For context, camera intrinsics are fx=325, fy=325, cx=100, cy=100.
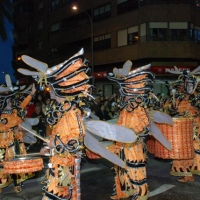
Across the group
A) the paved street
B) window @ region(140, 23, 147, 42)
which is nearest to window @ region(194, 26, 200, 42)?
window @ region(140, 23, 147, 42)

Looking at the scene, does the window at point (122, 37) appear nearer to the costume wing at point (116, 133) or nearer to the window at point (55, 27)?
the window at point (55, 27)

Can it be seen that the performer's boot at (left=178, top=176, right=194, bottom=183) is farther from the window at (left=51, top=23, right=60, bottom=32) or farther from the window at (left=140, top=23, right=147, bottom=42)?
the window at (left=51, top=23, right=60, bottom=32)

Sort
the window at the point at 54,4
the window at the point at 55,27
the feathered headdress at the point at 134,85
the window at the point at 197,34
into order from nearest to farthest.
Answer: the feathered headdress at the point at 134,85, the window at the point at 197,34, the window at the point at 55,27, the window at the point at 54,4

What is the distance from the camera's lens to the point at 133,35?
→ 26344 mm

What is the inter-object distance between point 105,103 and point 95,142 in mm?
8626

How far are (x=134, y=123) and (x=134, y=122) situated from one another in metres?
0.01

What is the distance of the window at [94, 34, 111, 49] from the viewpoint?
29.2 metres

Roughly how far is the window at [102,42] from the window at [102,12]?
6.11ft

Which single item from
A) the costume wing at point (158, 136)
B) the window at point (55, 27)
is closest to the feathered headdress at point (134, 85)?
the costume wing at point (158, 136)

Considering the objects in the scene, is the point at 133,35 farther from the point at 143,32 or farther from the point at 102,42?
the point at 102,42

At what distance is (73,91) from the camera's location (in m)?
3.49

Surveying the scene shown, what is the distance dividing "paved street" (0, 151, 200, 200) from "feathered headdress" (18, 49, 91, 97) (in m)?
2.84

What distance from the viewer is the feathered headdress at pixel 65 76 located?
11.3 feet

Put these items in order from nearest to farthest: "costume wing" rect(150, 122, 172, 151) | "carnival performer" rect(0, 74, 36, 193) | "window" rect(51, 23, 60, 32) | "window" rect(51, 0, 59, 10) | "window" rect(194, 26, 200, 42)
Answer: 1. "costume wing" rect(150, 122, 172, 151)
2. "carnival performer" rect(0, 74, 36, 193)
3. "window" rect(194, 26, 200, 42)
4. "window" rect(51, 23, 60, 32)
5. "window" rect(51, 0, 59, 10)
